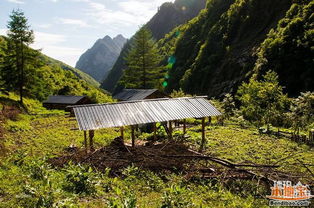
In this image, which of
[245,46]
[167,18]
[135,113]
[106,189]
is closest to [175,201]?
[106,189]

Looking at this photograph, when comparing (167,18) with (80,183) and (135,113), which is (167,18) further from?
(80,183)

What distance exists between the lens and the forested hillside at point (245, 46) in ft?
153

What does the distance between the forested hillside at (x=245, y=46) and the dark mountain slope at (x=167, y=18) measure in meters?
78.4

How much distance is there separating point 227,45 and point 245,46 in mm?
7595

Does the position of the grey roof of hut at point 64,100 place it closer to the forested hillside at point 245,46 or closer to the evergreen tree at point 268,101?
the forested hillside at point 245,46

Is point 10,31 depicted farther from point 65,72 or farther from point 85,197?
point 65,72

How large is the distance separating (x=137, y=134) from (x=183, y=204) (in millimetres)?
16614

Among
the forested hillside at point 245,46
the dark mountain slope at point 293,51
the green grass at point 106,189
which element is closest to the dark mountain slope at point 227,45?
the forested hillside at point 245,46

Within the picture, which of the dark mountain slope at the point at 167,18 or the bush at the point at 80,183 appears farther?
the dark mountain slope at the point at 167,18

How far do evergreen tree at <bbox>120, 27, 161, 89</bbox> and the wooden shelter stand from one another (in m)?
29.7

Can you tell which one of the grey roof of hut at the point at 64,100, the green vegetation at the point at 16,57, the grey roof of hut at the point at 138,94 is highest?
the green vegetation at the point at 16,57

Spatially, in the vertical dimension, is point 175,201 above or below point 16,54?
below

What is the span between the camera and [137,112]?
49.6 ft

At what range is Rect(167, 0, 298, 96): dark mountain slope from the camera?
6064cm
